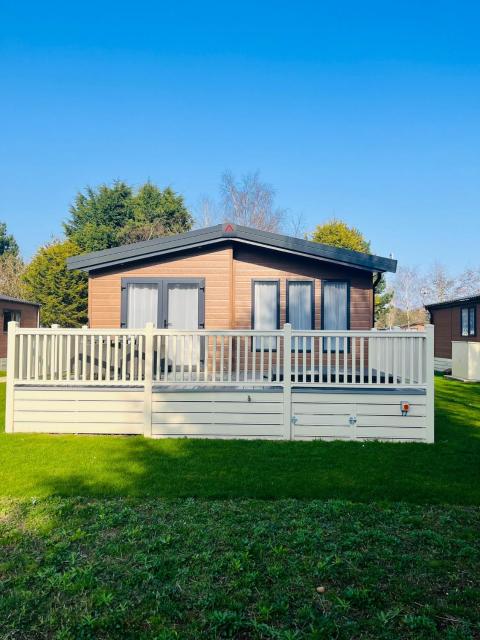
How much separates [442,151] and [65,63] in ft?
66.3

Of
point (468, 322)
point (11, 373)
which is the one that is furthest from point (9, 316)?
point (468, 322)

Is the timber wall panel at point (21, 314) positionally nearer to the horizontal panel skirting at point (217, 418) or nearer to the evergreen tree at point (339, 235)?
the horizontal panel skirting at point (217, 418)

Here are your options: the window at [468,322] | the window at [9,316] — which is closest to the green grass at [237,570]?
the window at [9,316]

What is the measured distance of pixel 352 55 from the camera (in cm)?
1923

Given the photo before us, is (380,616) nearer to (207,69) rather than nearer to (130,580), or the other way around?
(130,580)

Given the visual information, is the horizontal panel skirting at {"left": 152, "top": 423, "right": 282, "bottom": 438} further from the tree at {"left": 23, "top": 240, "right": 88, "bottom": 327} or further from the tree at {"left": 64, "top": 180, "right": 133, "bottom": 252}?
the tree at {"left": 64, "top": 180, "right": 133, "bottom": 252}

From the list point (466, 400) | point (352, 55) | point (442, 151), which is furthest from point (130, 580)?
point (442, 151)

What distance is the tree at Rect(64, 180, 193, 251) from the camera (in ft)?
89.8

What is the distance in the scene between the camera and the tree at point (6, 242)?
38.4m

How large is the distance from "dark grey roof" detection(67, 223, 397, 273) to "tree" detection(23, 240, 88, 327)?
14.4 meters

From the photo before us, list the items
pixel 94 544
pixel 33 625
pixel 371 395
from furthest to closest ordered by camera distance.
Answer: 1. pixel 371 395
2. pixel 94 544
3. pixel 33 625

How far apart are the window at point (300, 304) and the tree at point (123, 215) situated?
20231 mm

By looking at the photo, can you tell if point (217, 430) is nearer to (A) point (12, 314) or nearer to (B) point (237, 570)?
(B) point (237, 570)

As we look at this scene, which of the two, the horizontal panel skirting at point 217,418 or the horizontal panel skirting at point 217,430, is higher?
the horizontal panel skirting at point 217,418
